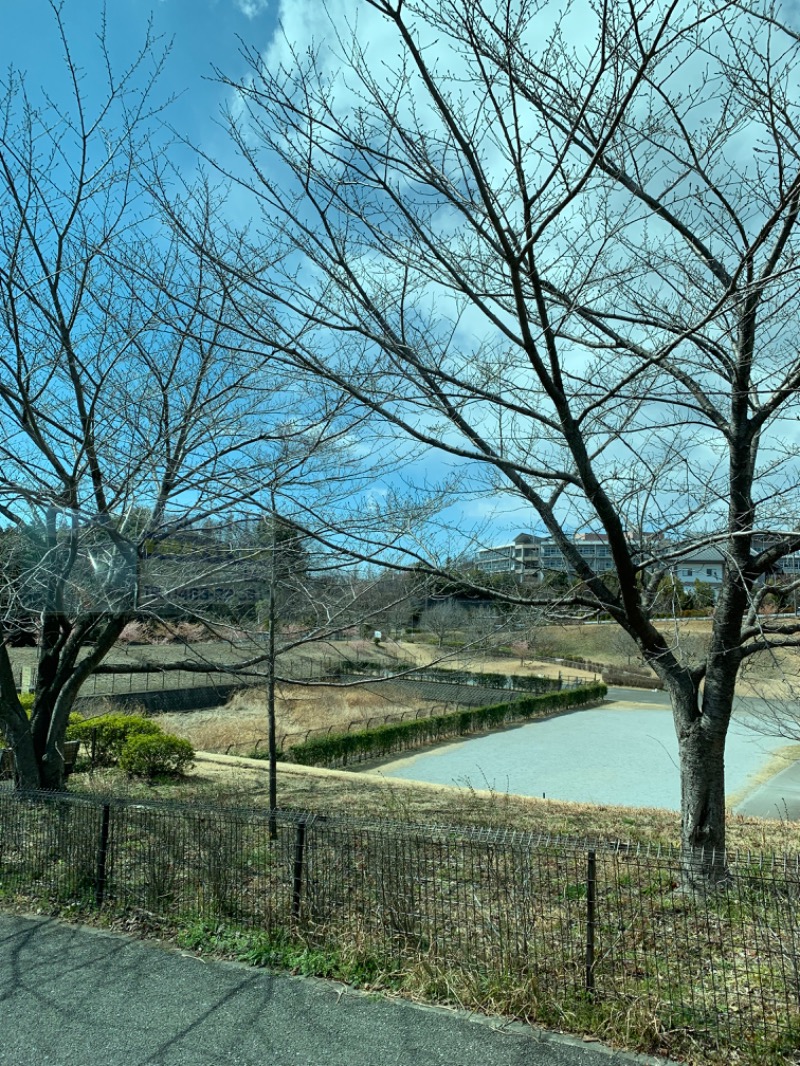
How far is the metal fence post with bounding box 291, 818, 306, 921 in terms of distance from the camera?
4492mm

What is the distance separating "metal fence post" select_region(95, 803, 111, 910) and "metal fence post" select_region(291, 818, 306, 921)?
1.43m

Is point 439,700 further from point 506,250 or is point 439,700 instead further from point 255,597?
point 506,250

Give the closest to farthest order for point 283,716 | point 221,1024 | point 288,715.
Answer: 1. point 221,1024
2. point 288,715
3. point 283,716

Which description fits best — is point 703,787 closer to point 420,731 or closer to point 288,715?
point 420,731

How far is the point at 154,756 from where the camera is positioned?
43.1 ft

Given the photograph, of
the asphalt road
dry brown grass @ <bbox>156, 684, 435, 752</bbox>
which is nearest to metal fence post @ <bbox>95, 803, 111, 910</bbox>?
the asphalt road

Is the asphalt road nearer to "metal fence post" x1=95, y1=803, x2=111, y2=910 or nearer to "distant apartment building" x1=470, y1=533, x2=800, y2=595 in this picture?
"metal fence post" x1=95, y1=803, x2=111, y2=910

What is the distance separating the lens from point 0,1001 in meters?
3.76

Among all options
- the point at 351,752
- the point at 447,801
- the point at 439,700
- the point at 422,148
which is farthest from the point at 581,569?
the point at 439,700

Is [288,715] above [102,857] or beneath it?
beneath

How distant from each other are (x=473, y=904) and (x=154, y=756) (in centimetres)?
1026

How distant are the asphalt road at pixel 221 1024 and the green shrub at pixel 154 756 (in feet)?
29.9

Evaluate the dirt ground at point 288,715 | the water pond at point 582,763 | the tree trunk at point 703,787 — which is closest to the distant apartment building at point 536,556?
the tree trunk at point 703,787

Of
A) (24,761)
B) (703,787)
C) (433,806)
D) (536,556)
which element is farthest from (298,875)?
(433,806)
